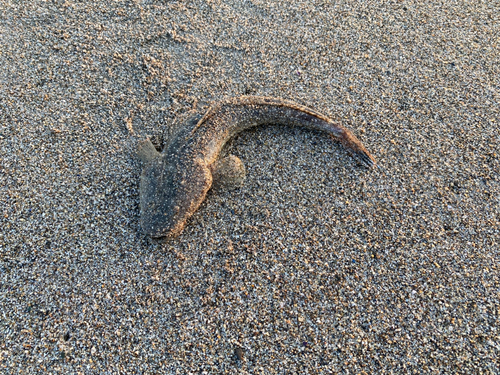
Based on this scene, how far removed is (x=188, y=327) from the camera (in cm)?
260

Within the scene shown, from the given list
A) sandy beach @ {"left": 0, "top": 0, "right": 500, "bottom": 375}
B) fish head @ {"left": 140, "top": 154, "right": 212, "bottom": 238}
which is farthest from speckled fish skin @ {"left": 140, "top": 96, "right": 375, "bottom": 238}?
sandy beach @ {"left": 0, "top": 0, "right": 500, "bottom": 375}

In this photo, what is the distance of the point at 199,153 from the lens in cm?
310

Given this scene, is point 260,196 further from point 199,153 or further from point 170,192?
point 170,192

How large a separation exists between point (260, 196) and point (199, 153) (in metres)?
0.69

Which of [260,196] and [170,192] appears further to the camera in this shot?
[260,196]

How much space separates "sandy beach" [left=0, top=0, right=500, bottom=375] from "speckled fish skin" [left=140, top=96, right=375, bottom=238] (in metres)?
0.14

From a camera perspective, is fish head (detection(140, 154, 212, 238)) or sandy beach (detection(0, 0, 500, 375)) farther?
fish head (detection(140, 154, 212, 238))

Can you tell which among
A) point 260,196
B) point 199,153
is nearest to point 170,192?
point 199,153

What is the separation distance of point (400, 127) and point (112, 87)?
3039 millimetres

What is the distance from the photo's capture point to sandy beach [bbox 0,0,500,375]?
255cm

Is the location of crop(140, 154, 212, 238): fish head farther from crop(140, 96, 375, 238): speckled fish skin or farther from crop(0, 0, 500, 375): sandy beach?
crop(0, 0, 500, 375): sandy beach

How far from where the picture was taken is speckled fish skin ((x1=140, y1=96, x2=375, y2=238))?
2889 millimetres

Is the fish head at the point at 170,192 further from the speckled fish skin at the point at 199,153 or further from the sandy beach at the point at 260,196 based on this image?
the sandy beach at the point at 260,196

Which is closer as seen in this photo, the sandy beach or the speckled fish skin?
the sandy beach
